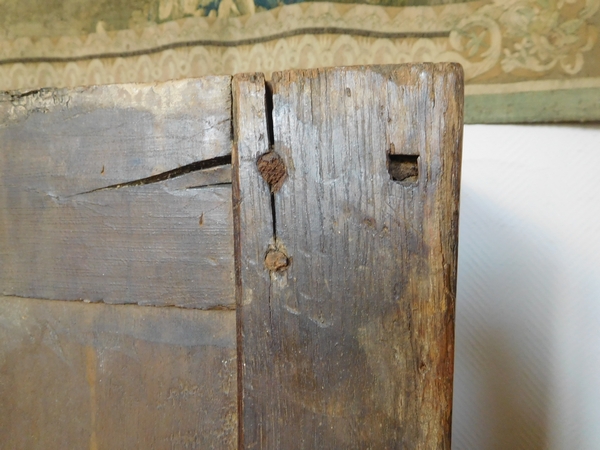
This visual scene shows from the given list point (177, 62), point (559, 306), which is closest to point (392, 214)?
point (559, 306)

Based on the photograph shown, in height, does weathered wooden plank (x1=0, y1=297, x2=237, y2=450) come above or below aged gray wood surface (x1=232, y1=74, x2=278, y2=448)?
below

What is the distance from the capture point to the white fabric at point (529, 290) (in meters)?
0.79

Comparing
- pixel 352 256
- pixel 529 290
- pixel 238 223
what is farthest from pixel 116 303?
pixel 529 290

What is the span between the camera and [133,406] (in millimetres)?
473

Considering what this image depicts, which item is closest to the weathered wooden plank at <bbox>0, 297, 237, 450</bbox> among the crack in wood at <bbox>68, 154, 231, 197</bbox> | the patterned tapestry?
the crack in wood at <bbox>68, 154, 231, 197</bbox>

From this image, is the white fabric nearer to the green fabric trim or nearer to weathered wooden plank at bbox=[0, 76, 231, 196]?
the green fabric trim

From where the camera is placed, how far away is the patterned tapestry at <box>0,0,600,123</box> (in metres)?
0.75

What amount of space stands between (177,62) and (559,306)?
40.0 inches

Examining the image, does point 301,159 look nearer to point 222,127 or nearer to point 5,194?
point 222,127

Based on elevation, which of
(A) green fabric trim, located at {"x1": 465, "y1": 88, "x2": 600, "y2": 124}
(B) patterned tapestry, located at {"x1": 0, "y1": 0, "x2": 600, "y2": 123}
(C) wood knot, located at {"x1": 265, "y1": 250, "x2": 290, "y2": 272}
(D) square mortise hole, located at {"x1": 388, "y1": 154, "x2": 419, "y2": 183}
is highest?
(B) patterned tapestry, located at {"x1": 0, "y1": 0, "x2": 600, "y2": 123}

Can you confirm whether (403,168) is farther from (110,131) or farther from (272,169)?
(110,131)

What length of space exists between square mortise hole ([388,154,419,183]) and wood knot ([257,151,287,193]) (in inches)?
4.3

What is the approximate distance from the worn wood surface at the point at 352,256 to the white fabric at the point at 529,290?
0.54m

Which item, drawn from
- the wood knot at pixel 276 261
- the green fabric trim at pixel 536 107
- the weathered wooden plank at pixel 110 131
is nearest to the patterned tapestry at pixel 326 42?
the green fabric trim at pixel 536 107
